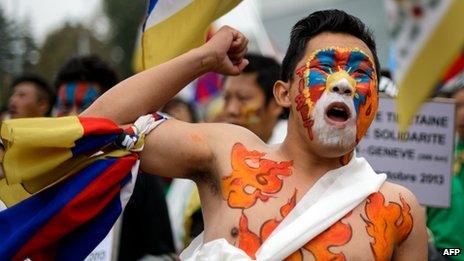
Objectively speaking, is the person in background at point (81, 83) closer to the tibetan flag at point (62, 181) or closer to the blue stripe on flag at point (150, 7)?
the blue stripe on flag at point (150, 7)

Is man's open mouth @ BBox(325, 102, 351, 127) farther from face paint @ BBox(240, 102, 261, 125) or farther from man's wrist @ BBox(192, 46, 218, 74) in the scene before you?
face paint @ BBox(240, 102, 261, 125)

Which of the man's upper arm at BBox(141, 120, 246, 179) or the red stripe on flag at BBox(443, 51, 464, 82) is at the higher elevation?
the man's upper arm at BBox(141, 120, 246, 179)

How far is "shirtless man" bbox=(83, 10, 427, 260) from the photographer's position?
3951 mm

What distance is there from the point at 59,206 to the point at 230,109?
2894 mm

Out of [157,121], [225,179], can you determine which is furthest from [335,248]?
[157,121]

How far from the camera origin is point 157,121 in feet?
13.7

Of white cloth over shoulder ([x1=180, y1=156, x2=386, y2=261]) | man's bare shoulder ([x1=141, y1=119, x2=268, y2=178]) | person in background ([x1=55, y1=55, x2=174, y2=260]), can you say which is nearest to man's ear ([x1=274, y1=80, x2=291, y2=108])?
man's bare shoulder ([x1=141, y1=119, x2=268, y2=178])

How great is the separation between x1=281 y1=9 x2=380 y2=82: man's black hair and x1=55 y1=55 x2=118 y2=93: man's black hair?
234 centimetres

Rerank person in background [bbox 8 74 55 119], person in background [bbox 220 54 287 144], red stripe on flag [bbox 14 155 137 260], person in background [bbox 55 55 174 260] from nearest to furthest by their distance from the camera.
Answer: red stripe on flag [bbox 14 155 137 260] → person in background [bbox 55 55 174 260] → person in background [bbox 220 54 287 144] → person in background [bbox 8 74 55 119]

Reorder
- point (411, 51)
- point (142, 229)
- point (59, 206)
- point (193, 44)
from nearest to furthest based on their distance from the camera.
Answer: point (411, 51) → point (59, 206) → point (193, 44) → point (142, 229)

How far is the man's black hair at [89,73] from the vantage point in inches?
254

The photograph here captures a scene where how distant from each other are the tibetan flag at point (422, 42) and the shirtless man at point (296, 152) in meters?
0.33

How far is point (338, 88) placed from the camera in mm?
4031

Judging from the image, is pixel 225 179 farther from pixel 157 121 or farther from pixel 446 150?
pixel 446 150
